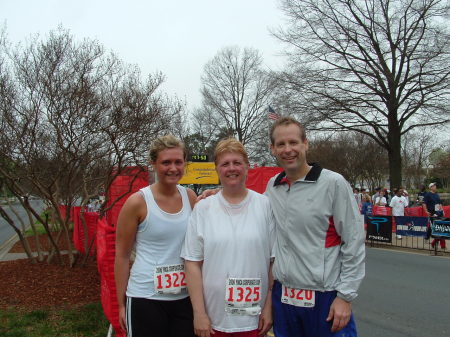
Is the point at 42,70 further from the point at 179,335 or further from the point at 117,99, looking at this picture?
the point at 179,335

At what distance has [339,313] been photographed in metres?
2.12

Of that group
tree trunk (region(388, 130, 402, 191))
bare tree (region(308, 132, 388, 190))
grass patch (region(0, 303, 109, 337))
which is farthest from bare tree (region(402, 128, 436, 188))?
grass patch (region(0, 303, 109, 337))

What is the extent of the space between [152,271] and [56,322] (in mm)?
3174

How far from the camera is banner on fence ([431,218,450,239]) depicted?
1072 centimetres

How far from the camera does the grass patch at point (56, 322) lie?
4.46 meters

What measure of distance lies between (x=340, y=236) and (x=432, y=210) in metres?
13.1

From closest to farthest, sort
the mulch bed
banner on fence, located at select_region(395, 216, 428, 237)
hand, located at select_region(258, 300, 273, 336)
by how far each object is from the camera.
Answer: hand, located at select_region(258, 300, 273, 336) < the mulch bed < banner on fence, located at select_region(395, 216, 428, 237)

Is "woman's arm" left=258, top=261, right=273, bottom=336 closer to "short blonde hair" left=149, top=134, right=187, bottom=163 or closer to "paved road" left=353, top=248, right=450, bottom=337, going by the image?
"short blonde hair" left=149, top=134, right=187, bottom=163

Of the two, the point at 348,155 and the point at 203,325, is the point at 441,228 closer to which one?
the point at 203,325

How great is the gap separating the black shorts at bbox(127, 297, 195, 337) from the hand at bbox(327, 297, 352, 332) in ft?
2.93

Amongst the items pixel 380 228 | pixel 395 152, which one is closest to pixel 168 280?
pixel 380 228

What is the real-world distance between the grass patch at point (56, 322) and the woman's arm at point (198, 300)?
2642mm

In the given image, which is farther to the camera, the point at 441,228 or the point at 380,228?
the point at 380,228

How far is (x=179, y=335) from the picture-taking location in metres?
2.46
